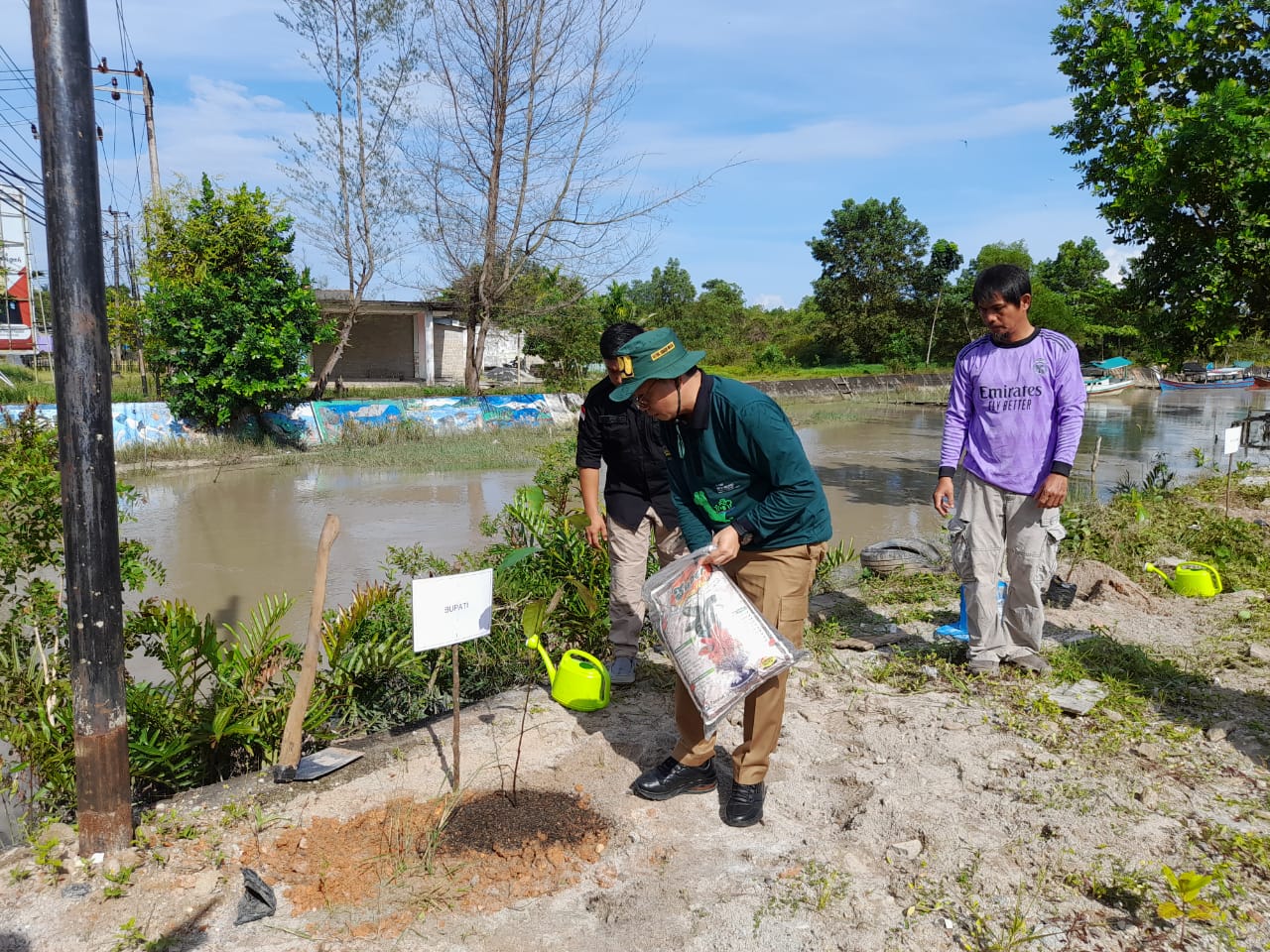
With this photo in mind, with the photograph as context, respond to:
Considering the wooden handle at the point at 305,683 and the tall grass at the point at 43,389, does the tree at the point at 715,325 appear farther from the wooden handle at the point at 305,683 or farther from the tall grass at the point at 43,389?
the wooden handle at the point at 305,683

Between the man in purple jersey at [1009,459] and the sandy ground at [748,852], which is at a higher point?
the man in purple jersey at [1009,459]

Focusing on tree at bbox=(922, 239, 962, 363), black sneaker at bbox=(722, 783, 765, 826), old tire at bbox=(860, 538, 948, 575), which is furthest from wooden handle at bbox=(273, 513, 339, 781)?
tree at bbox=(922, 239, 962, 363)

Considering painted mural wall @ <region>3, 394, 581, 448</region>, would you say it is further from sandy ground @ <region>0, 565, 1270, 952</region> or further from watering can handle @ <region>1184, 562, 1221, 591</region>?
watering can handle @ <region>1184, 562, 1221, 591</region>

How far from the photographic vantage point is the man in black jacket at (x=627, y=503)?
4254 mm

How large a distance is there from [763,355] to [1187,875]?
41079mm

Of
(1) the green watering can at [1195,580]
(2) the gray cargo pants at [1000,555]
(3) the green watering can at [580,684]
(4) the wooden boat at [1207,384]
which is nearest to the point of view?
(3) the green watering can at [580,684]

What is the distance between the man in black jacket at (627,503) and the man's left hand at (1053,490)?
1692 millimetres

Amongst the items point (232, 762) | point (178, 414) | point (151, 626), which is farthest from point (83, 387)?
point (178, 414)

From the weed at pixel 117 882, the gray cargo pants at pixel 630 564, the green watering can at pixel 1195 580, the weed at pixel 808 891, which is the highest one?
the gray cargo pants at pixel 630 564

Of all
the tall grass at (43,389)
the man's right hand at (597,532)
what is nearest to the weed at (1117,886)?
the man's right hand at (597,532)

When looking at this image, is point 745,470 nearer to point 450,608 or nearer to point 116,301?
point 450,608

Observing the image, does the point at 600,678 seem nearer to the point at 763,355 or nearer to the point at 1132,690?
the point at 1132,690

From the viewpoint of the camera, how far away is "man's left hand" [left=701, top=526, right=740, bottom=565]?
9.13 ft

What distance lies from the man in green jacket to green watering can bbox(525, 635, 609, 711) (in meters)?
0.63
